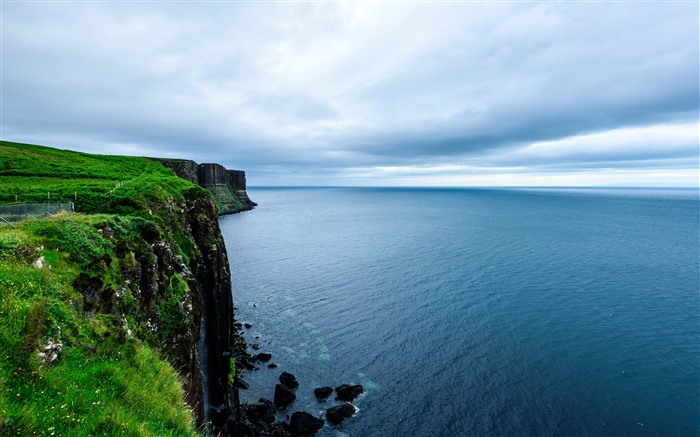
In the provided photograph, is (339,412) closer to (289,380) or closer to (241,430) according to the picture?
(289,380)

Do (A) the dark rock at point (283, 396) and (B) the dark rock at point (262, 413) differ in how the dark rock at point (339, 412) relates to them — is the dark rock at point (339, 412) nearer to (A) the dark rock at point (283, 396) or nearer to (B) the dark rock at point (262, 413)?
(A) the dark rock at point (283, 396)

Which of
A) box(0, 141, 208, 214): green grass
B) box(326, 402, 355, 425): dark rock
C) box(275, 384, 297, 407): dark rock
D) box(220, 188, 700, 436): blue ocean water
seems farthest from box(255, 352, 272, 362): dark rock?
box(0, 141, 208, 214): green grass

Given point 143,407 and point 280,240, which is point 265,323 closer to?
point 143,407

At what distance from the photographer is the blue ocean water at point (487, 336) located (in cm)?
2884

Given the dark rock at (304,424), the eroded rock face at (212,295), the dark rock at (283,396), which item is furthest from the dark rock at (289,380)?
the eroded rock face at (212,295)

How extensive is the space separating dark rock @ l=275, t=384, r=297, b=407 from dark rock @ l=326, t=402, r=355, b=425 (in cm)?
410

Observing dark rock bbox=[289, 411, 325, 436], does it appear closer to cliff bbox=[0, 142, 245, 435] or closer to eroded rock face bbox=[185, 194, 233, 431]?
eroded rock face bbox=[185, 194, 233, 431]

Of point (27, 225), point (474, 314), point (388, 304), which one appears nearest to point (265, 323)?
point (388, 304)

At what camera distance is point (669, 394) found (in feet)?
101

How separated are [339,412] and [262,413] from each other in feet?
22.9

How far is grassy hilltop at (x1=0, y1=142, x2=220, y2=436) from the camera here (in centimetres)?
820

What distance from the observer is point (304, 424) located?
27.6m

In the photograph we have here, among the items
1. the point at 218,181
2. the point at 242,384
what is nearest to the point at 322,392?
the point at 242,384

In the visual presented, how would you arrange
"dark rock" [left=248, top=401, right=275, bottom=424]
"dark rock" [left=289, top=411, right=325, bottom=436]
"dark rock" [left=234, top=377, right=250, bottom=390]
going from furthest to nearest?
1. "dark rock" [left=234, top=377, right=250, bottom=390]
2. "dark rock" [left=248, top=401, right=275, bottom=424]
3. "dark rock" [left=289, top=411, right=325, bottom=436]
